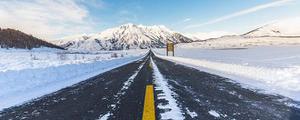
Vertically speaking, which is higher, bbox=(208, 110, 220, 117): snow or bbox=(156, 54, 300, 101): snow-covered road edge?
bbox=(208, 110, 220, 117): snow

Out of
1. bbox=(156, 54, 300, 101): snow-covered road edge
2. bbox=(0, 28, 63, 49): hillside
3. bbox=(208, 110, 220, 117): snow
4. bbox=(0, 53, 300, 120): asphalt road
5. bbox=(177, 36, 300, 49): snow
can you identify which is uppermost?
bbox=(0, 28, 63, 49): hillside

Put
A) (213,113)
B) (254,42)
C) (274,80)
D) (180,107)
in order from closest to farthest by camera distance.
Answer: (213,113), (180,107), (274,80), (254,42)

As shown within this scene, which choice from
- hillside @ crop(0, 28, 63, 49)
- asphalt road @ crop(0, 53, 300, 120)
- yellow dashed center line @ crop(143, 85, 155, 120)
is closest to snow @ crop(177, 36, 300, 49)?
hillside @ crop(0, 28, 63, 49)

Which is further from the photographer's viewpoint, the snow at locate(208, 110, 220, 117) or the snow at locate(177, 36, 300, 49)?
the snow at locate(177, 36, 300, 49)

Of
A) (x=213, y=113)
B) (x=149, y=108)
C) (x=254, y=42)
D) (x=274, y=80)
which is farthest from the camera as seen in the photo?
(x=254, y=42)

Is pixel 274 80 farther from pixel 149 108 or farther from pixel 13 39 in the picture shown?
pixel 13 39

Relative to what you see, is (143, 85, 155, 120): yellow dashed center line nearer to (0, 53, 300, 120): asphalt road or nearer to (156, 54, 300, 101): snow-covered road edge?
(0, 53, 300, 120): asphalt road

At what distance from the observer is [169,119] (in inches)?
160

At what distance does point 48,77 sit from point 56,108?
288 inches

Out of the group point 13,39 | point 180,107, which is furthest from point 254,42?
point 180,107

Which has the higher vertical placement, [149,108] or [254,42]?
[254,42]

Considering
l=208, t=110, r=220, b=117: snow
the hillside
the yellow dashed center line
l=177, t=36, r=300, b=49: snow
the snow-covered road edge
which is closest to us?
the yellow dashed center line

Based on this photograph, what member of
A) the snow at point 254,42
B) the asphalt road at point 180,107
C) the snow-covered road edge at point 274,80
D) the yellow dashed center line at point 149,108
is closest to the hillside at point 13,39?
the snow at point 254,42

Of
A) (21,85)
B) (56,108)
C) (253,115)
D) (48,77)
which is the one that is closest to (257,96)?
(253,115)
